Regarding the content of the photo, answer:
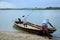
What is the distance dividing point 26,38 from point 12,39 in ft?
4.79

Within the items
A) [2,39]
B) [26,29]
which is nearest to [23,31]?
[26,29]

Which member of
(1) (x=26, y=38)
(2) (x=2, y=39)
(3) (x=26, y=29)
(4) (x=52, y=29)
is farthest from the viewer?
A: (3) (x=26, y=29)

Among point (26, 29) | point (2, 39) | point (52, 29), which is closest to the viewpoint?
point (2, 39)

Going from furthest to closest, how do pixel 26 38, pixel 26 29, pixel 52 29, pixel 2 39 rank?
pixel 26 29 < pixel 52 29 < pixel 26 38 < pixel 2 39

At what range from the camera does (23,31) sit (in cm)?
2436

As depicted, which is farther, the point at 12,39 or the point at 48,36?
the point at 48,36

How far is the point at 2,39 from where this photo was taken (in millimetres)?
18094

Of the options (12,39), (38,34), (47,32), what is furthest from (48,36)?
(12,39)

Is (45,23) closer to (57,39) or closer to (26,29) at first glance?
(57,39)

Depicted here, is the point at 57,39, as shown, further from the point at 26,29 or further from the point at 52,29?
the point at 26,29

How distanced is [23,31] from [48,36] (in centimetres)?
476

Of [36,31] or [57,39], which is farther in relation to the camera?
[36,31]

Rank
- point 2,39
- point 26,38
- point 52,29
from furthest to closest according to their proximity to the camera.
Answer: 1. point 52,29
2. point 26,38
3. point 2,39

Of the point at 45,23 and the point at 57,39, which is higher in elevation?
the point at 45,23
